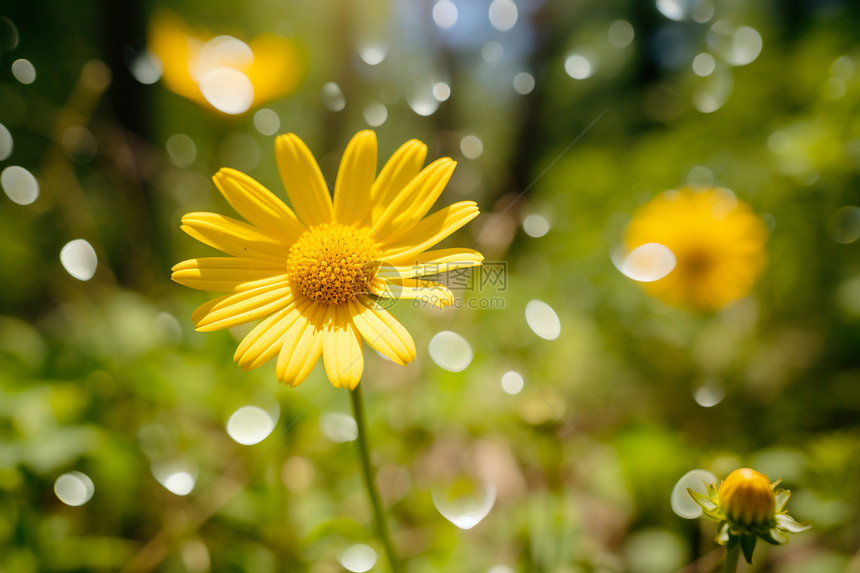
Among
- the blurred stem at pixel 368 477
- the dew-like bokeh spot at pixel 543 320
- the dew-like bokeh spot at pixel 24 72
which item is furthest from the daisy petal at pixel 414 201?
the dew-like bokeh spot at pixel 24 72

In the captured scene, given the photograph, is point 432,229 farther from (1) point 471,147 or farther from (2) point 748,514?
(1) point 471,147

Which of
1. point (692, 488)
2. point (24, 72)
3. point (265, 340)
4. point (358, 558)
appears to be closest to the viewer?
point (265, 340)

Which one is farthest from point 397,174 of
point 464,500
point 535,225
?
point 535,225

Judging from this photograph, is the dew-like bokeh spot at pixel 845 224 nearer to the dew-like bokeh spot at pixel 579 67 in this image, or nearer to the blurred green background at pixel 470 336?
the blurred green background at pixel 470 336

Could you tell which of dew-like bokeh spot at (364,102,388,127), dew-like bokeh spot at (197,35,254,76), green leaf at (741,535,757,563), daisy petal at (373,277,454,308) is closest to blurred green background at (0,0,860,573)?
dew-like bokeh spot at (364,102,388,127)

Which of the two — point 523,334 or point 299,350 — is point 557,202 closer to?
point 523,334

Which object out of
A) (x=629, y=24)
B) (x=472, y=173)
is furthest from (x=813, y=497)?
(x=629, y=24)
